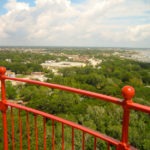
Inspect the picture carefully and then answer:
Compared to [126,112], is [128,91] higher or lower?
higher

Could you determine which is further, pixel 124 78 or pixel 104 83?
pixel 124 78

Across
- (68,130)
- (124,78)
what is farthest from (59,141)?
(124,78)

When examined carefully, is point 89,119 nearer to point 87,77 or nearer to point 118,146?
point 118,146

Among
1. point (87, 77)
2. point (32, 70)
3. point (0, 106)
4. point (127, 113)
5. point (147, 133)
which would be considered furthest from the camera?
point (32, 70)

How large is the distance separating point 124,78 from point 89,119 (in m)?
27.4

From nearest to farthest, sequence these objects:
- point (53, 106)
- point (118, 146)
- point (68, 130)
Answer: point (118, 146)
point (68, 130)
point (53, 106)

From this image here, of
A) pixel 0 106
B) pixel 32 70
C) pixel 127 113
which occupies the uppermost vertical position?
pixel 127 113

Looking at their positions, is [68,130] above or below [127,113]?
below

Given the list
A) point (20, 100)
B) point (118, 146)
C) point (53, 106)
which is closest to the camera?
point (118, 146)

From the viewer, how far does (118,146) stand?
1682 millimetres

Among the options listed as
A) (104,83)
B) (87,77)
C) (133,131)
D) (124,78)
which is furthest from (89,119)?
(124,78)

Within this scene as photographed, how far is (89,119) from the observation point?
54.9 feet

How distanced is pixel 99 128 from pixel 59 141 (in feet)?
13.7

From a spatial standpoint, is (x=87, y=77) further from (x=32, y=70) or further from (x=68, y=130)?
(x=68, y=130)
